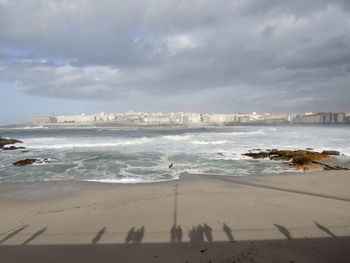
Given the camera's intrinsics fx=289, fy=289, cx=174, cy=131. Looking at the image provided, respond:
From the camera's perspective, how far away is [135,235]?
6523 mm

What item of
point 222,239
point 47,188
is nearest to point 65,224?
point 222,239

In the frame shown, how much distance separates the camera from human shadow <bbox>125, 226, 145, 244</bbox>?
A: 6223mm

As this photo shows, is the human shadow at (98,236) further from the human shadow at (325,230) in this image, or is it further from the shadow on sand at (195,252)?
the human shadow at (325,230)

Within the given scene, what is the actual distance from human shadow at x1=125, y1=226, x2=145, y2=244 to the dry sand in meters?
0.02

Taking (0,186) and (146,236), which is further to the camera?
(0,186)

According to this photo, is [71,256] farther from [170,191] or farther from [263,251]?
[170,191]

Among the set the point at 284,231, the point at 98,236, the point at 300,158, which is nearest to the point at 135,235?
the point at 98,236

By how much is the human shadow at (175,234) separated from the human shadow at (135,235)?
67 cm

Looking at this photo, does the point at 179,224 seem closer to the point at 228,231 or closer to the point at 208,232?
the point at 208,232

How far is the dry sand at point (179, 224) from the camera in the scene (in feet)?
18.3

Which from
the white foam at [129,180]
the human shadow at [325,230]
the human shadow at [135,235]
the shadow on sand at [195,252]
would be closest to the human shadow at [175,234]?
the shadow on sand at [195,252]

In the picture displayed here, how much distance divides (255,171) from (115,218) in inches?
412

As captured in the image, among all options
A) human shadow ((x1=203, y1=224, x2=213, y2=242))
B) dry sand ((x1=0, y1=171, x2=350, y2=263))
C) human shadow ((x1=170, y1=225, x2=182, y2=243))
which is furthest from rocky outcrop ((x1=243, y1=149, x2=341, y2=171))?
human shadow ((x1=170, y1=225, x2=182, y2=243))

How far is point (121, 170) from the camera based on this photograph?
16.8 metres
